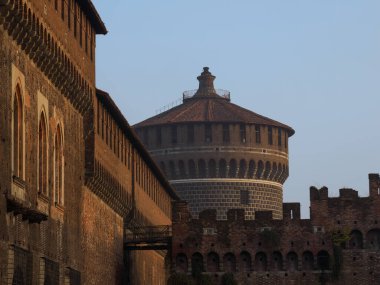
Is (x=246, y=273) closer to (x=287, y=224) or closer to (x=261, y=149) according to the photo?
(x=287, y=224)

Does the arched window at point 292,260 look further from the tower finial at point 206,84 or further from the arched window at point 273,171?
the tower finial at point 206,84

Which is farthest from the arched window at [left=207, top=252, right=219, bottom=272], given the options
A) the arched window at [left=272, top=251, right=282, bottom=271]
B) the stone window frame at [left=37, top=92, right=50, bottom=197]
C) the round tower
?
the stone window frame at [left=37, top=92, right=50, bottom=197]

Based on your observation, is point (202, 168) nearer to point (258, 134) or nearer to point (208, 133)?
point (208, 133)

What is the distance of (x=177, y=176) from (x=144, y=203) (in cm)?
2189

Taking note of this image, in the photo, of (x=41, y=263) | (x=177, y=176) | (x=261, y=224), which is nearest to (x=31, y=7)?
(x=41, y=263)

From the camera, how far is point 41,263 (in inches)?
1732

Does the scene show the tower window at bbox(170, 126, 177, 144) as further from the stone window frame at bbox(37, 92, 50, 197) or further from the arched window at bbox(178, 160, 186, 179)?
the stone window frame at bbox(37, 92, 50, 197)

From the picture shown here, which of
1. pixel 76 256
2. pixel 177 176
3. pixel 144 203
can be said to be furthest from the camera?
pixel 177 176

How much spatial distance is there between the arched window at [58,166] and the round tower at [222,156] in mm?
45671

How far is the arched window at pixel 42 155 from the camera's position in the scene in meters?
44.4

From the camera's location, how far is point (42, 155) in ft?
147

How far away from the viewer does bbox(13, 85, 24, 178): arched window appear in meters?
40.1

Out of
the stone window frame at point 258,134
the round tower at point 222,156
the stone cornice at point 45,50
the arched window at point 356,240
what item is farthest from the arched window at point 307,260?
the stone window frame at point 258,134

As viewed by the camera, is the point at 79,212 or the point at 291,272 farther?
the point at 291,272
